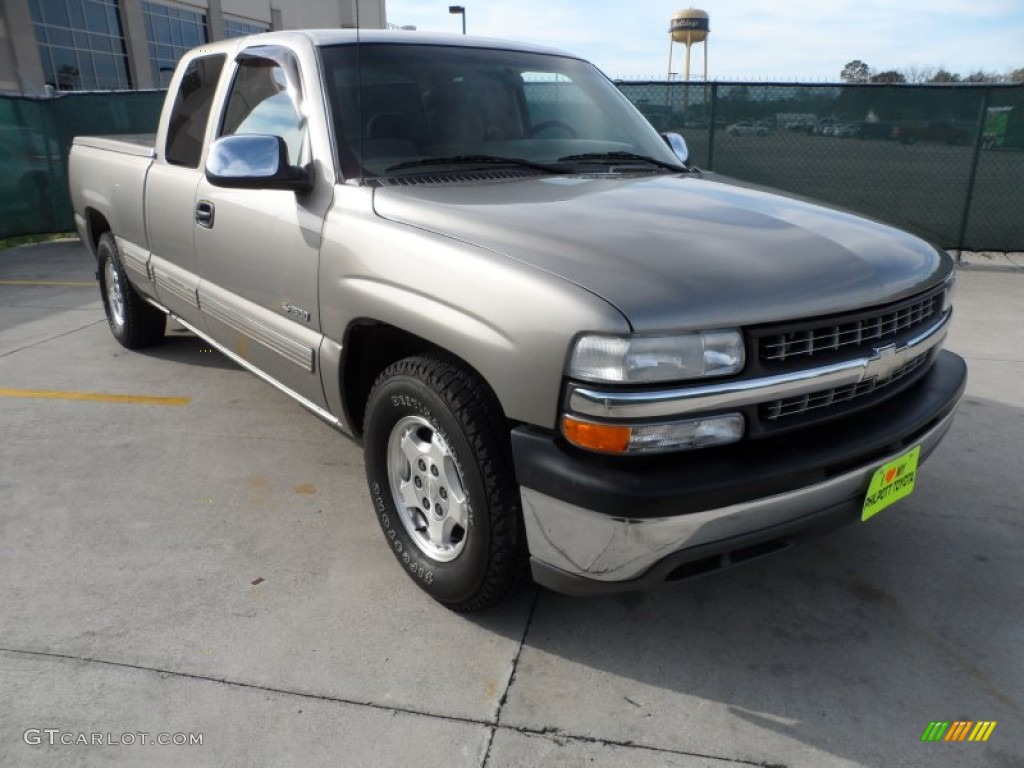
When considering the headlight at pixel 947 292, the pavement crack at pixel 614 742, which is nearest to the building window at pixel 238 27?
the headlight at pixel 947 292

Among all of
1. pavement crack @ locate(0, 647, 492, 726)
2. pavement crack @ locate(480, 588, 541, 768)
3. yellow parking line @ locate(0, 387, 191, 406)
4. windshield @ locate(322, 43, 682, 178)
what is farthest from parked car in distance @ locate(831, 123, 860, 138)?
pavement crack @ locate(0, 647, 492, 726)

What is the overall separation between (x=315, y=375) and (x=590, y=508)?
1.47 m

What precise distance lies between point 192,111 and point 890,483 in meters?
3.69

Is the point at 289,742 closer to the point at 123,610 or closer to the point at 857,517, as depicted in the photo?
the point at 123,610

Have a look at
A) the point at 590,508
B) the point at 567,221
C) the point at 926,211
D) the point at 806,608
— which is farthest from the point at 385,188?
the point at 926,211

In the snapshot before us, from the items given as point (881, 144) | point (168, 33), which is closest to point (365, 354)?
point (881, 144)

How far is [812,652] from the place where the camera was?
250 centimetres

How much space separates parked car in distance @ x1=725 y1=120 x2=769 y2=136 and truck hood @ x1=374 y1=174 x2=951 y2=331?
22.0 feet

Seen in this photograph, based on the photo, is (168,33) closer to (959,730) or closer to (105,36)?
(105,36)

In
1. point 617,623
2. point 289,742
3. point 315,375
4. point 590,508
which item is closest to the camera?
point 590,508

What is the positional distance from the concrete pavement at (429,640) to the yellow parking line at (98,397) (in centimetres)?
76

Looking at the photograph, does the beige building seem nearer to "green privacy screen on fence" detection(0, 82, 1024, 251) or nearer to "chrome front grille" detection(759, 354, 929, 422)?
"green privacy screen on fence" detection(0, 82, 1024, 251)

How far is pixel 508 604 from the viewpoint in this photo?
274 centimetres

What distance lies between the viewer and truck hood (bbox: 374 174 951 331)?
2043mm
